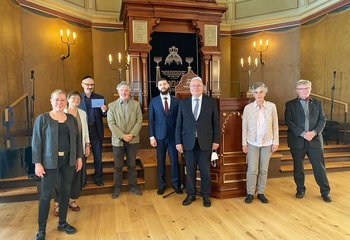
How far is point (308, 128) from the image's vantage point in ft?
11.0

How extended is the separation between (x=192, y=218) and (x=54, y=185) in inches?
56.3

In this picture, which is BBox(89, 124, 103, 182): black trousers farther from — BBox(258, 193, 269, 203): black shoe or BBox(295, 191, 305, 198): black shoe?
BBox(295, 191, 305, 198): black shoe

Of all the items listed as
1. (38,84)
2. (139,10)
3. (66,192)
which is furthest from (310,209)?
(38,84)

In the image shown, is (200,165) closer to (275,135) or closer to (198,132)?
(198,132)

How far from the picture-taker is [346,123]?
5.52 metres

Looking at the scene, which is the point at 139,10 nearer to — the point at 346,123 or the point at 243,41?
the point at 243,41

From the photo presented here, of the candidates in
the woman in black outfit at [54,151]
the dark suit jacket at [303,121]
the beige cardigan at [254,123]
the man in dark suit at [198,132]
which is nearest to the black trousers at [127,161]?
the man in dark suit at [198,132]

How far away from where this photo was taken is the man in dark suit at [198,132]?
3162mm

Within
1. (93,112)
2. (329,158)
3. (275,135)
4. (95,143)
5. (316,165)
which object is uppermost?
(93,112)

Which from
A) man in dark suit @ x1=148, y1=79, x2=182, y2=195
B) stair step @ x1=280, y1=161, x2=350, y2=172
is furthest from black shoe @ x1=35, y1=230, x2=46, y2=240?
stair step @ x1=280, y1=161, x2=350, y2=172

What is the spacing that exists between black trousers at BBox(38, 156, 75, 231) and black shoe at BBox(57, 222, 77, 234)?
5 centimetres

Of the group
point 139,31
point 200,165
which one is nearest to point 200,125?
point 200,165

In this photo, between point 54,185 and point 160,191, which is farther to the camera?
point 160,191

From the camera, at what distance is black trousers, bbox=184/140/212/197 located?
10.6ft
